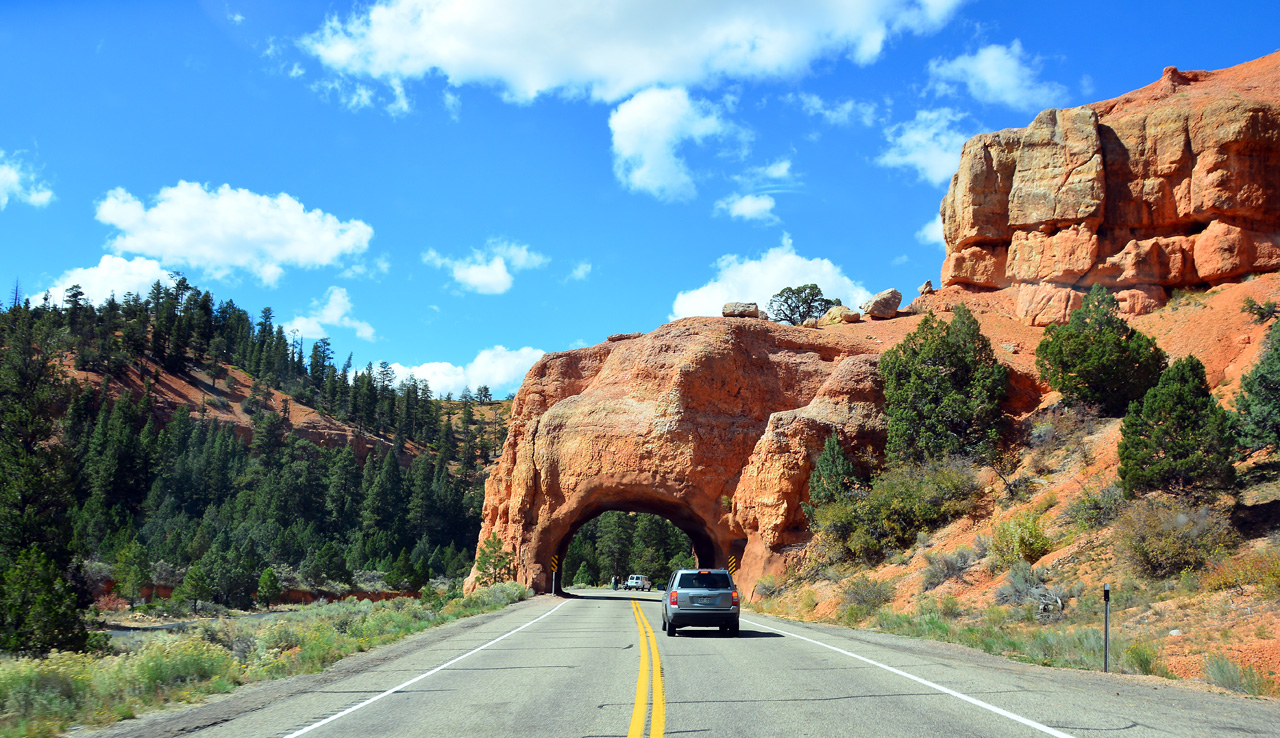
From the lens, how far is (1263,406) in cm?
1909

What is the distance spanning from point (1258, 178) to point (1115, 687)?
145 ft

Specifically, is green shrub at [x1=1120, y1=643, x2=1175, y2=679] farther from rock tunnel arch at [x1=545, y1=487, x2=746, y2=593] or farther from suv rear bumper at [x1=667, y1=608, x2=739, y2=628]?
rock tunnel arch at [x1=545, y1=487, x2=746, y2=593]

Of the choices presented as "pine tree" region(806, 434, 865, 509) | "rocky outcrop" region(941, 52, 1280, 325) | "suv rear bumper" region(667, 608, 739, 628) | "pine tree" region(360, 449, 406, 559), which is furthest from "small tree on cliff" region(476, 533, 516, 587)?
"pine tree" region(360, 449, 406, 559)

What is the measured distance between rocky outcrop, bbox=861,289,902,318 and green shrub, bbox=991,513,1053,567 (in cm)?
3056

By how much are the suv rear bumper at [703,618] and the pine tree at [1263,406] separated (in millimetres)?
13288

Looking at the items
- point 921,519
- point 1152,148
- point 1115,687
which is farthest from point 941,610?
point 1152,148

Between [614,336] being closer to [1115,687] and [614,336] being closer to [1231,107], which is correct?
[1231,107]

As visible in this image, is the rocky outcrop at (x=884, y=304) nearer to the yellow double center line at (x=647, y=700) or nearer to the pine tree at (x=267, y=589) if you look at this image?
the yellow double center line at (x=647, y=700)

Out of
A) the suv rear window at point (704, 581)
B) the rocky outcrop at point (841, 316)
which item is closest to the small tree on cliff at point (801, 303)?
the rocky outcrop at point (841, 316)

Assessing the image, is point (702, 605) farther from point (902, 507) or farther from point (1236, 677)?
point (902, 507)

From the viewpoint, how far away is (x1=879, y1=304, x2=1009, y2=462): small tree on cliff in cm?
3247

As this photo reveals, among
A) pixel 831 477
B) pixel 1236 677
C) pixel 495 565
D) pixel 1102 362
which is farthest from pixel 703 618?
pixel 495 565

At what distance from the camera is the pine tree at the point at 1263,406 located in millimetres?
18859

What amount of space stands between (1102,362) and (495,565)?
103 ft
